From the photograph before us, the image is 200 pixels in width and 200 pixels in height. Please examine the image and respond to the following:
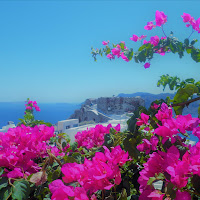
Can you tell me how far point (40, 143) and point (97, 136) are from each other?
26cm

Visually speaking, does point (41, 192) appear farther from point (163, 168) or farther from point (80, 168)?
point (163, 168)

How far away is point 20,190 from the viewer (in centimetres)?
43

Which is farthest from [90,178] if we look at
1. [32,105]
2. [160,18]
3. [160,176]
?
[32,105]

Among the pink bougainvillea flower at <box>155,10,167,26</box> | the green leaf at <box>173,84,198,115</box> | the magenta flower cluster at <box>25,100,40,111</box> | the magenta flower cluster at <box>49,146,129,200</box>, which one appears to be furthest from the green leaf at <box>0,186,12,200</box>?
the magenta flower cluster at <box>25,100,40,111</box>

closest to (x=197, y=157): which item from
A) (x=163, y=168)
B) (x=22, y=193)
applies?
(x=163, y=168)

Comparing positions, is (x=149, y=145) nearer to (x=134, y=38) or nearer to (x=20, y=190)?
(x=20, y=190)

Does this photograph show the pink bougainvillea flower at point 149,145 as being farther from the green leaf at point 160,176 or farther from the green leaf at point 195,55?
the green leaf at point 195,55

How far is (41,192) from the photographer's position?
0.48m

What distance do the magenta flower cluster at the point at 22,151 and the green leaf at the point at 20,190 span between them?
0.13 ft

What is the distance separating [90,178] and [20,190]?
0.64 ft

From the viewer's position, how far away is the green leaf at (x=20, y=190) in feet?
1.37

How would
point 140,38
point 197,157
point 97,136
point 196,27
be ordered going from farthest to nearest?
point 140,38 → point 196,27 → point 97,136 → point 197,157

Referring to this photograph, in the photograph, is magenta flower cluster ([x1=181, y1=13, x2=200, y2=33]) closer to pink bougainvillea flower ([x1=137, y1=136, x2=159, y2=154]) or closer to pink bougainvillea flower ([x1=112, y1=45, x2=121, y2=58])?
pink bougainvillea flower ([x1=112, y1=45, x2=121, y2=58])

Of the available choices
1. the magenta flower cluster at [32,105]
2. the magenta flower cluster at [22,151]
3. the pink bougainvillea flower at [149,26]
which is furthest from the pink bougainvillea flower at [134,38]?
the magenta flower cluster at [32,105]
